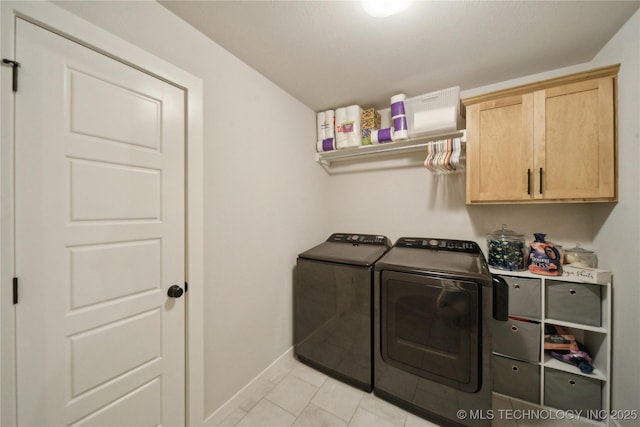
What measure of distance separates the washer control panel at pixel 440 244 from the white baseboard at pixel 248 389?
4.92ft

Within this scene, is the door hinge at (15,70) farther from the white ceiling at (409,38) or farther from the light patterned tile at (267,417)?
the light patterned tile at (267,417)

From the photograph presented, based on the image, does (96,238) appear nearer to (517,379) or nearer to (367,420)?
(367,420)

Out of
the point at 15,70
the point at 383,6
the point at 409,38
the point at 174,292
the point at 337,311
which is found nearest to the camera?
the point at 15,70

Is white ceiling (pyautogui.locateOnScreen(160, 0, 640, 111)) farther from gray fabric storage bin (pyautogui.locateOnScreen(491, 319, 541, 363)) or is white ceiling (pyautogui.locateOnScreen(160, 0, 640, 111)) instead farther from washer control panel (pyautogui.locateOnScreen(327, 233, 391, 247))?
gray fabric storage bin (pyautogui.locateOnScreen(491, 319, 541, 363))

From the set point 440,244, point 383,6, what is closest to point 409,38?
point 383,6

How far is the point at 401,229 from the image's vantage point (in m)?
2.34

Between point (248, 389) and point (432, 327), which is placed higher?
point (432, 327)

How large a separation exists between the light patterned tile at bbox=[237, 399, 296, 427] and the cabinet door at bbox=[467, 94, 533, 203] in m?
2.06

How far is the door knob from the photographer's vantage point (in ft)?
4.11

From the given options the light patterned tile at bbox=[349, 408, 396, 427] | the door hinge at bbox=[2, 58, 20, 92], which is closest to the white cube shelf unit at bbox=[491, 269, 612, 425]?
the light patterned tile at bbox=[349, 408, 396, 427]

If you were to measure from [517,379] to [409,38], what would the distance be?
2.49m

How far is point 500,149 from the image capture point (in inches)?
66.1

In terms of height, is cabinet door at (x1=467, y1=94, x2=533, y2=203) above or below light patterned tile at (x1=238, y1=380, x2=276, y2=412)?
above

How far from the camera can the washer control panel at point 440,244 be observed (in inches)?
75.1
